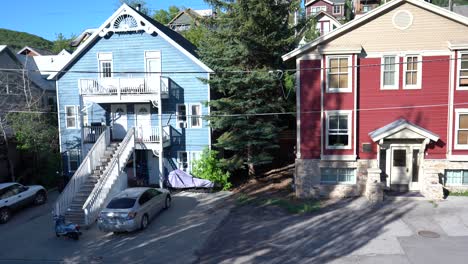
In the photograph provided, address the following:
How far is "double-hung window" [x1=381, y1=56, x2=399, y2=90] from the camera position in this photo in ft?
56.3

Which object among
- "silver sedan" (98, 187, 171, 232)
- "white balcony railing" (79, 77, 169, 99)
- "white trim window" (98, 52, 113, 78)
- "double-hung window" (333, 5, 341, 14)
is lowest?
"silver sedan" (98, 187, 171, 232)

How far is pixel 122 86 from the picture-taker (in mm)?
20312

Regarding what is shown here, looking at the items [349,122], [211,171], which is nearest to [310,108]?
[349,122]

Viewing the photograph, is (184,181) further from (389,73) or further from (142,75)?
(389,73)

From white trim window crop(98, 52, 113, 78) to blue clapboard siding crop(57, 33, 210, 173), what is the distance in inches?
9.0

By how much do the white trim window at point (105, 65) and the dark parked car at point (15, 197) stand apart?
7594 mm

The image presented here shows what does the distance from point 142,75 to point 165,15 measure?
55017mm

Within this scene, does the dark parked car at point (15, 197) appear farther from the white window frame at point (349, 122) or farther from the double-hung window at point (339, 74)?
the double-hung window at point (339, 74)

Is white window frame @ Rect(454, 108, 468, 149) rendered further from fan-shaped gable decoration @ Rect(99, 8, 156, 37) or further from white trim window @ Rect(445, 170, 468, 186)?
fan-shaped gable decoration @ Rect(99, 8, 156, 37)

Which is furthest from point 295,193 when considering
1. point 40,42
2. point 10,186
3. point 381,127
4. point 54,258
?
point 40,42

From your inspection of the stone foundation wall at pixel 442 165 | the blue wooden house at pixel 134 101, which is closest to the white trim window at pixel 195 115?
the blue wooden house at pixel 134 101

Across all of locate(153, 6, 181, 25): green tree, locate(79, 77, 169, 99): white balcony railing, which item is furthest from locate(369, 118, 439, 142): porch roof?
locate(153, 6, 181, 25): green tree

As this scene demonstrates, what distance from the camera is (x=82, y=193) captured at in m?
17.3

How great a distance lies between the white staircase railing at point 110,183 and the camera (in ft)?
51.7
